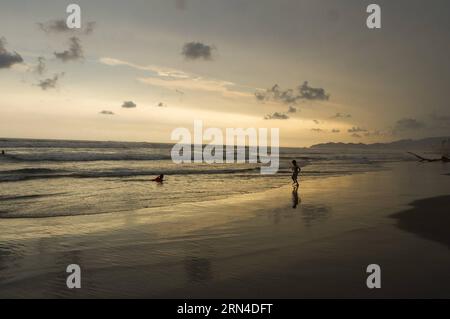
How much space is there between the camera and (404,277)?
7320 mm

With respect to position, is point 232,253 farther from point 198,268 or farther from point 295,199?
point 295,199

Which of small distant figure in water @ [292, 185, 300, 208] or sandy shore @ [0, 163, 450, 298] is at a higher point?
small distant figure in water @ [292, 185, 300, 208]

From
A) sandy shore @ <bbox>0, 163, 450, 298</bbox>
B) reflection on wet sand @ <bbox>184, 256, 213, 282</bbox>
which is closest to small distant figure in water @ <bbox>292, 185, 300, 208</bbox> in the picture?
sandy shore @ <bbox>0, 163, 450, 298</bbox>

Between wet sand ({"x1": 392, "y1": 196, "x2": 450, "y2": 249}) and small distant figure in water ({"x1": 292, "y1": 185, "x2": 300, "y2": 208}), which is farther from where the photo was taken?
small distant figure in water ({"x1": 292, "y1": 185, "x2": 300, "y2": 208})

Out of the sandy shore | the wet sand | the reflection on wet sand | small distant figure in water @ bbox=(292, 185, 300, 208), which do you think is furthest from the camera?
small distant figure in water @ bbox=(292, 185, 300, 208)

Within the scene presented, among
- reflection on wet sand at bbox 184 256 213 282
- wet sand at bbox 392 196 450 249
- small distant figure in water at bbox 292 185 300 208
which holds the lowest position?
reflection on wet sand at bbox 184 256 213 282

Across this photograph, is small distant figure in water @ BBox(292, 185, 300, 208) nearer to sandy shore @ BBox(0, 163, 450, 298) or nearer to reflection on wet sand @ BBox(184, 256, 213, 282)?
sandy shore @ BBox(0, 163, 450, 298)

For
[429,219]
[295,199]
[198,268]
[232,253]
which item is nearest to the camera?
[198,268]

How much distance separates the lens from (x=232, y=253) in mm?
9203

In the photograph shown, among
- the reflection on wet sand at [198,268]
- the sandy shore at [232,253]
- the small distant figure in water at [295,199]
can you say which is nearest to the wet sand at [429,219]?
the sandy shore at [232,253]

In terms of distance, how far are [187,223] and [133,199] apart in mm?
7072

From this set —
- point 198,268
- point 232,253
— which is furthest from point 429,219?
point 198,268

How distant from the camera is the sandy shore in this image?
22.5 ft

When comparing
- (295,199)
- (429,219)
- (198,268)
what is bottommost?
(198,268)
